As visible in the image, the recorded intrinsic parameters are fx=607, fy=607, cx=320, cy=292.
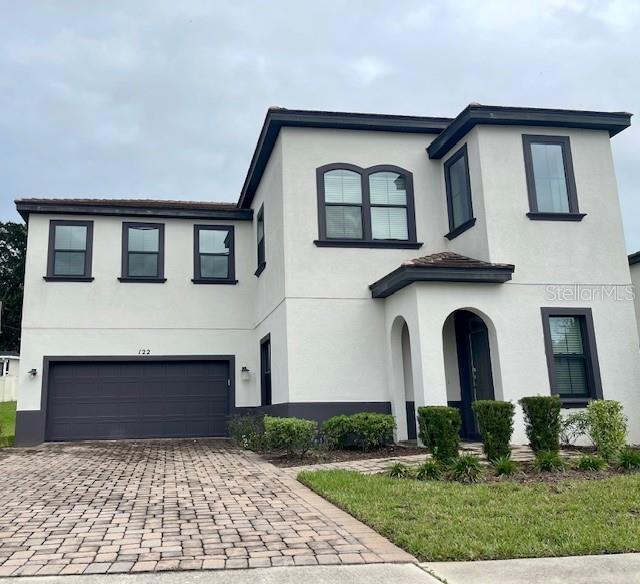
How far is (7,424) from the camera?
61.6 feet

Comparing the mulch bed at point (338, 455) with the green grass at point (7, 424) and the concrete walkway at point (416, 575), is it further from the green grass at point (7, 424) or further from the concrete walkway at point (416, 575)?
the green grass at point (7, 424)

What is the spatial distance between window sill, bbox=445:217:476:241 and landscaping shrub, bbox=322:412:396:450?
4.25 m

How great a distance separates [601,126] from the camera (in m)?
12.5

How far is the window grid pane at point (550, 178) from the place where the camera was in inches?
480

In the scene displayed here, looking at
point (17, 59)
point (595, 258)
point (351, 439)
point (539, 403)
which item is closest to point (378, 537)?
point (539, 403)

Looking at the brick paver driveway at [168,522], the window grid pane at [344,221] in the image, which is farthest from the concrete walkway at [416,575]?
the window grid pane at [344,221]

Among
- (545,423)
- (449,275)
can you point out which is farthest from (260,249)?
(545,423)

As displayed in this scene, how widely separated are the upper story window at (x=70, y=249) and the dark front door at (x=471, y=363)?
9.65m

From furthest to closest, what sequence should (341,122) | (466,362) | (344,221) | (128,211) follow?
(128,211)
(341,122)
(344,221)
(466,362)

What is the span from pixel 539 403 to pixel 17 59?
15.5 m

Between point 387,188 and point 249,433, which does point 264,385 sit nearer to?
point 249,433

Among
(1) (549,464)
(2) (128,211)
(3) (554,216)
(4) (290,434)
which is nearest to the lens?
(1) (549,464)

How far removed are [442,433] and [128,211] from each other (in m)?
11.2

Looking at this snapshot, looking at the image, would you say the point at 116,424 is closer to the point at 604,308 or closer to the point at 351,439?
the point at 351,439
